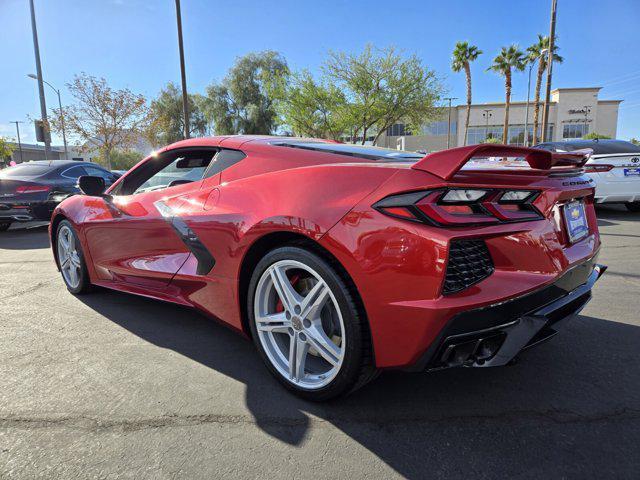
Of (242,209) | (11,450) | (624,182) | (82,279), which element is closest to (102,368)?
(11,450)

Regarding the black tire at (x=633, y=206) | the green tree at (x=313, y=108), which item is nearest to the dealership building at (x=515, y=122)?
the green tree at (x=313, y=108)

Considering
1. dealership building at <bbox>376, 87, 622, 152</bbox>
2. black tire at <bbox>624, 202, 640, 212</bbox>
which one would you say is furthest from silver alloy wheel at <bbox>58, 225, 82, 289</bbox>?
dealership building at <bbox>376, 87, 622, 152</bbox>

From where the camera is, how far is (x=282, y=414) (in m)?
2.05

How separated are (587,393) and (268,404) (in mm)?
1604

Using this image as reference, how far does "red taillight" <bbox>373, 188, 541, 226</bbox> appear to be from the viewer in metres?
1.65

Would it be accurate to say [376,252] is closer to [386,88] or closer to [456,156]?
[456,156]

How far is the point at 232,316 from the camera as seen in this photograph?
2457 millimetres

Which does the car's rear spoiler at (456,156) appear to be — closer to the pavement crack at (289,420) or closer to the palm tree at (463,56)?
the pavement crack at (289,420)

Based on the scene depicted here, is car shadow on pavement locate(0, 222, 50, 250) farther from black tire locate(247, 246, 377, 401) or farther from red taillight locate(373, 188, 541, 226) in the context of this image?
red taillight locate(373, 188, 541, 226)

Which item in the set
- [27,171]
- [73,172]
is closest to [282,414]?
[27,171]

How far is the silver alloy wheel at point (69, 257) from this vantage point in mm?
3904

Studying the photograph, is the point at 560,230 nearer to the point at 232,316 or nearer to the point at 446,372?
the point at 446,372

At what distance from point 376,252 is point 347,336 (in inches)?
15.9

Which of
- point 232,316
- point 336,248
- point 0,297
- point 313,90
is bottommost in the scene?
point 0,297
